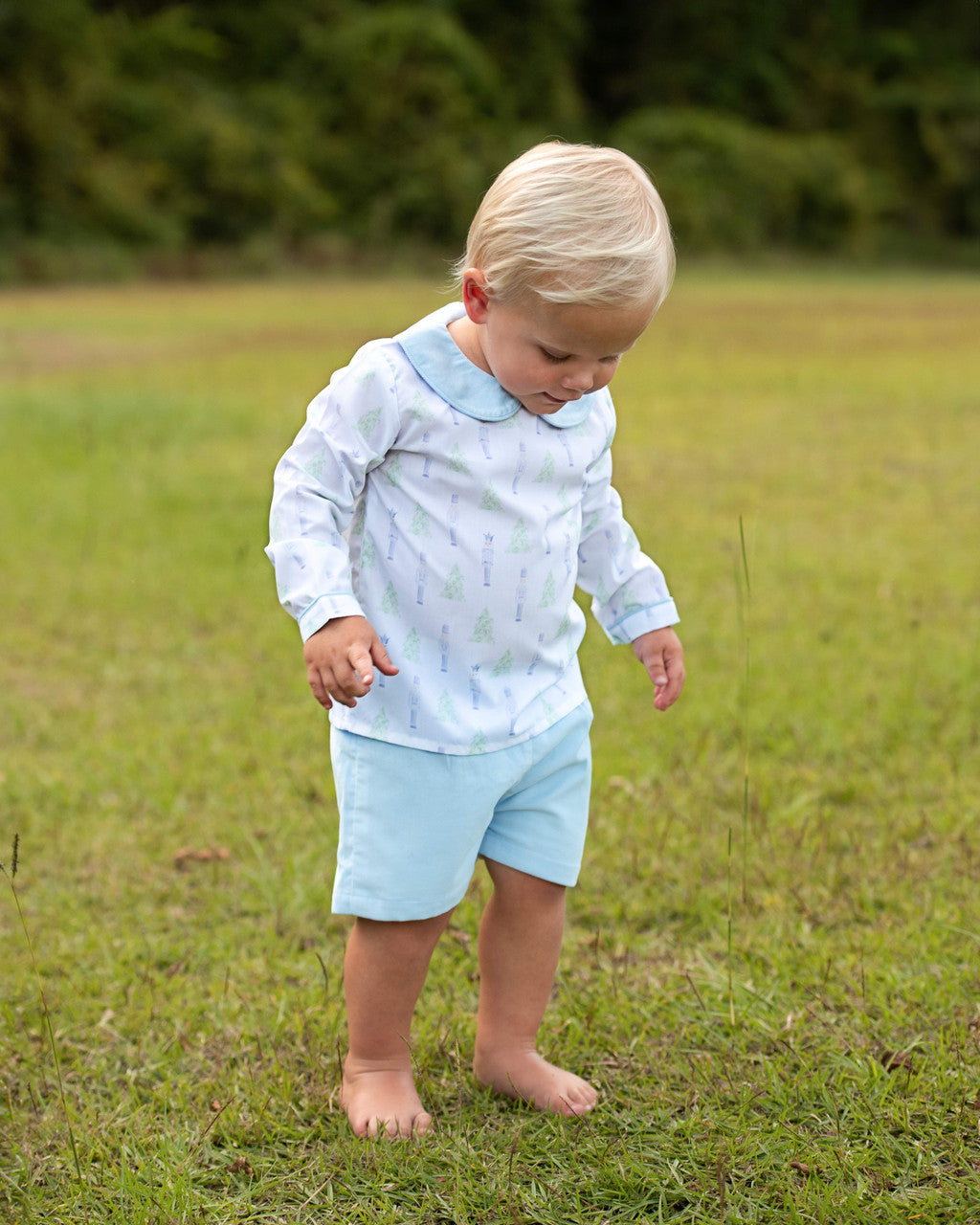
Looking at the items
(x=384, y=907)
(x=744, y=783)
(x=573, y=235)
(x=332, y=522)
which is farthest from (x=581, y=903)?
(x=573, y=235)

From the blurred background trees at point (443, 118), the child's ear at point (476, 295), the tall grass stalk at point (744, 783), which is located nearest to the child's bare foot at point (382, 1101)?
the tall grass stalk at point (744, 783)

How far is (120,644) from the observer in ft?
15.3

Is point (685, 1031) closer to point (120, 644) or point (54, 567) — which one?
point (120, 644)

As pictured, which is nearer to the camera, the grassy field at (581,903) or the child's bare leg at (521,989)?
the grassy field at (581,903)

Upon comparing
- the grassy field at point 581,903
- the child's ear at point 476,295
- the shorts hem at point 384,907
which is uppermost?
the child's ear at point 476,295

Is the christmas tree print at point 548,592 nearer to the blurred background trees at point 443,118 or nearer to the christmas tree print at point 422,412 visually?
the christmas tree print at point 422,412

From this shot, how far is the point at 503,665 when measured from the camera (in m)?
1.98

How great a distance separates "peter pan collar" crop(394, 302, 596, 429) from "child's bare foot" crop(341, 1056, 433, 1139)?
966 mm

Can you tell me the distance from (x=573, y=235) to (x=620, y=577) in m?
0.59

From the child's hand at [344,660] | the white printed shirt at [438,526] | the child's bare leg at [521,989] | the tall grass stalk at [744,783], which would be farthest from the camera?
the tall grass stalk at [744,783]

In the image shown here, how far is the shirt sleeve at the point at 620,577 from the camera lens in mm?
2156

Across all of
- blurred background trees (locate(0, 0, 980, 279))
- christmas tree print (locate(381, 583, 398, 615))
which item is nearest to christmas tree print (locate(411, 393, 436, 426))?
christmas tree print (locate(381, 583, 398, 615))

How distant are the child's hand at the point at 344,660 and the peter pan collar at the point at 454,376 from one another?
0.34 metres

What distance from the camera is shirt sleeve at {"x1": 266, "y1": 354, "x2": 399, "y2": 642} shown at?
1.83m
